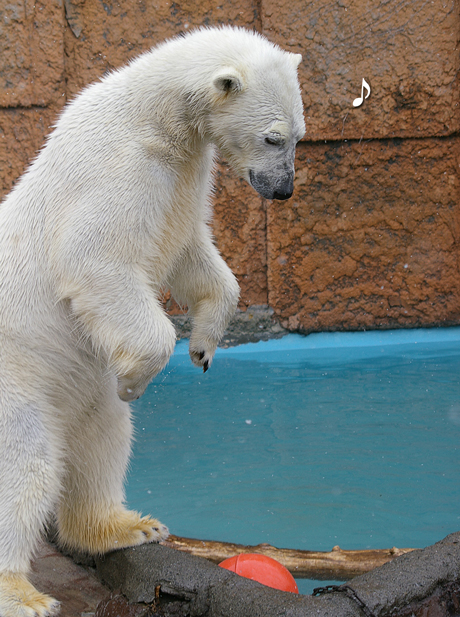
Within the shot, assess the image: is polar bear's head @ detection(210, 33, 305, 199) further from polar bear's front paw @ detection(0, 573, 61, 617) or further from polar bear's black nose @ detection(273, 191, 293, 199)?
polar bear's front paw @ detection(0, 573, 61, 617)

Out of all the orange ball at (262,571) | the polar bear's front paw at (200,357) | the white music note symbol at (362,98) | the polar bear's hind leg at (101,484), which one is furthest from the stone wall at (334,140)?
the orange ball at (262,571)

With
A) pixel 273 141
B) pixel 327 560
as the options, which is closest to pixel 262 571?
pixel 327 560

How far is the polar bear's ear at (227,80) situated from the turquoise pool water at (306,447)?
1636mm

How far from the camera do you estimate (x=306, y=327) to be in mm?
5371

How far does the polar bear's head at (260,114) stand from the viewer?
1782mm

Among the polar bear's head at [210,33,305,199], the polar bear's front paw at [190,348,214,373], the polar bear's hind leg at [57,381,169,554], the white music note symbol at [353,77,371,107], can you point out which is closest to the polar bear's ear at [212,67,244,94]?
the polar bear's head at [210,33,305,199]

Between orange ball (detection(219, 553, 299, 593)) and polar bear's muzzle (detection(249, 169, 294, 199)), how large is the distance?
1.04 metres

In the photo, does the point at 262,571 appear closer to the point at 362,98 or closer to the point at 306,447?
the point at 306,447

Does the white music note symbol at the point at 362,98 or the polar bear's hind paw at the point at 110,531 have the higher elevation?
the white music note symbol at the point at 362,98

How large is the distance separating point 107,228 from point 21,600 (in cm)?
100

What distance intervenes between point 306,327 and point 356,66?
2.06 m

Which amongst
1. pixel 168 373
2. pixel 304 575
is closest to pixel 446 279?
pixel 168 373

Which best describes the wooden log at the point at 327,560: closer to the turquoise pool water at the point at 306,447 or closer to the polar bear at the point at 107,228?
the turquoise pool water at the point at 306,447

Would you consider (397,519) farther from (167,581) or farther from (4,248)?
(4,248)
